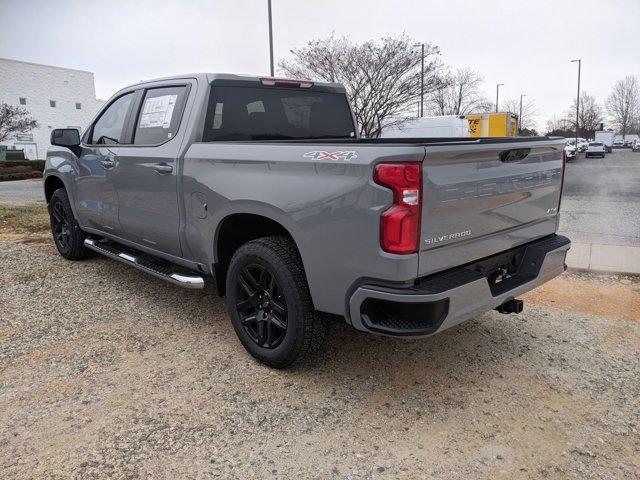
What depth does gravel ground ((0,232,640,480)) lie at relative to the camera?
2535 millimetres

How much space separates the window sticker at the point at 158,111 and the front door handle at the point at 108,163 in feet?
1.55

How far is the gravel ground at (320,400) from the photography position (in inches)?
99.8

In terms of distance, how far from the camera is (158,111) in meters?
4.20

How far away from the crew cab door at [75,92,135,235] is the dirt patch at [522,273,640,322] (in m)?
3.97

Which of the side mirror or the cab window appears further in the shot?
the side mirror

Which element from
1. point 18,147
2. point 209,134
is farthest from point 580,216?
point 18,147

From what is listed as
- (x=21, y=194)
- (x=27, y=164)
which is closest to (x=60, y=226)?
(x=21, y=194)

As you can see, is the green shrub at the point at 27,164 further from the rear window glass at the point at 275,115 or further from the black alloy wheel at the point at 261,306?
the black alloy wheel at the point at 261,306

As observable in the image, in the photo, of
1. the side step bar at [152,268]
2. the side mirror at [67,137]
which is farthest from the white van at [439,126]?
the side step bar at [152,268]

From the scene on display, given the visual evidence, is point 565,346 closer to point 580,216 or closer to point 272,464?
point 272,464

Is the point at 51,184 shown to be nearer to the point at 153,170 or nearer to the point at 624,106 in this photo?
the point at 153,170

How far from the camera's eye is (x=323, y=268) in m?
2.88

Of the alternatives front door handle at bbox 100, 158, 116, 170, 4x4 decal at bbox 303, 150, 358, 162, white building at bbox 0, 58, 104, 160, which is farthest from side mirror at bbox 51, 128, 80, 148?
white building at bbox 0, 58, 104, 160

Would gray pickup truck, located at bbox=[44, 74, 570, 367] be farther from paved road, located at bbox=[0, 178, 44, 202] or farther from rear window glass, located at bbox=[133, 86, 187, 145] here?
paved road, located at bbox=[0, 178, 44, 202]
